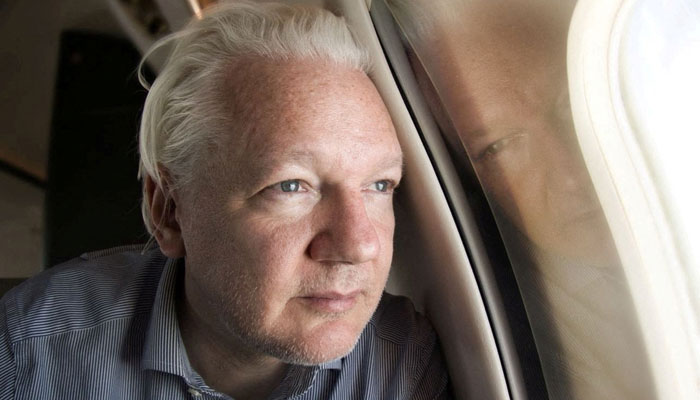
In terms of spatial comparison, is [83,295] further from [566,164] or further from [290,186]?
[566,164]

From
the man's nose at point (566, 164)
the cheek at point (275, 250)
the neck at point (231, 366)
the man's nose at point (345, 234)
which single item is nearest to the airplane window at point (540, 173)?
the man's nose at point (566, 164)

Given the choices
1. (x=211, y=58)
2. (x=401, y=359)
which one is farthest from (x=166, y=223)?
(x=401, y=359)

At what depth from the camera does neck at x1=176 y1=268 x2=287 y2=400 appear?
4.01 feet

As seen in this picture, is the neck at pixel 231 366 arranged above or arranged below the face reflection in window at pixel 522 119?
below

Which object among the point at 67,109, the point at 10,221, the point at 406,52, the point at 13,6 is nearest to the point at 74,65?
the point at 67,109

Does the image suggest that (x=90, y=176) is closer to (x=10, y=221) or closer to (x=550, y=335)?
(x=10, y=221)

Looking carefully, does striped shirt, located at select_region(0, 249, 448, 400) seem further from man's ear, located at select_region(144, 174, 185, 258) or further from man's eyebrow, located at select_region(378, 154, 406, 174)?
man's eyebrow, located at select_region(378, 154, 406, 174)

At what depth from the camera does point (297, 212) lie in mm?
994

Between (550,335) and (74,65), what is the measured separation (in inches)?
58.1

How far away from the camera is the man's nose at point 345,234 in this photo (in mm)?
953

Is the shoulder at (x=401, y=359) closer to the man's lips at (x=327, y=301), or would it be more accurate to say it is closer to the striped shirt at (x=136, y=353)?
the striped shirt at (x=136, y=353)

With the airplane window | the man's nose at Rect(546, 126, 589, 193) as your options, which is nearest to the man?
the airplane window

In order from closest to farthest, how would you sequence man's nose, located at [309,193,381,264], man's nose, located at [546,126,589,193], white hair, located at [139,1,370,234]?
man's nose, located at [546,126,589,193], man's nose, located at [309,193,381,264], white hair, located at [139,1,370,234]

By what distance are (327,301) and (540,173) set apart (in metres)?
0.40
